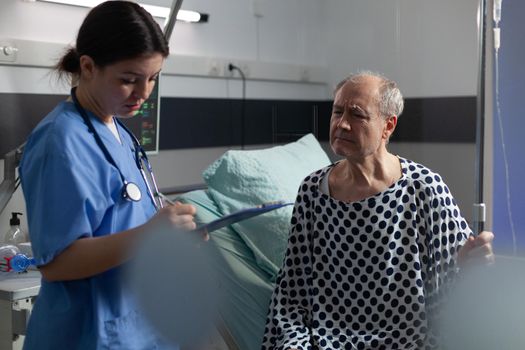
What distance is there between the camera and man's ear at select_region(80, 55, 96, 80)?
131 centimetres

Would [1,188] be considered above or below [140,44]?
below

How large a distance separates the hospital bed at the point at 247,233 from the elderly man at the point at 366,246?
17cm

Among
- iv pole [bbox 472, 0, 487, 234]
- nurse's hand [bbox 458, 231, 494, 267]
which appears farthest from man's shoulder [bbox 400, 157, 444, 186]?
iv pole [bbox 472, 0, 487, 234]

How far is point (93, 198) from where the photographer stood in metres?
1.27

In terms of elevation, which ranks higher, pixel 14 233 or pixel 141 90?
pixel 141 90

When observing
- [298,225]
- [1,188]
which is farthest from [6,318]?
[298,225]

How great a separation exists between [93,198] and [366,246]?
0.84 m

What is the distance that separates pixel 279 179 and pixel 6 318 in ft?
3.10

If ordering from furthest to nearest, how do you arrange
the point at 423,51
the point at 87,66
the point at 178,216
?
the point at 423,51 < the point at 87,66 < the point at 178,216

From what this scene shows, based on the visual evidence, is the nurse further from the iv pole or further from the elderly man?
the iv pole

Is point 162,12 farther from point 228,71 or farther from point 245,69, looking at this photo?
point 245,69

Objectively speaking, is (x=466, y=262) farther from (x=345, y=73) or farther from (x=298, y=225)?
(x=345, y=73)

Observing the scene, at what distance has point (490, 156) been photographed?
8.77 feet

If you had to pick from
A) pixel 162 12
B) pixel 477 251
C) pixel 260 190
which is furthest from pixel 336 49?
pixel 477 251
